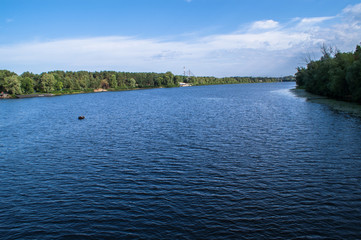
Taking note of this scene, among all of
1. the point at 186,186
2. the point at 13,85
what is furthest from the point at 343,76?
the point at 13,85

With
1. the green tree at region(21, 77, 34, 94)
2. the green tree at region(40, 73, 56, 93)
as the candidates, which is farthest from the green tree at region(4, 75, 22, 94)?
the green tree at region(40, 73, 56, 93)

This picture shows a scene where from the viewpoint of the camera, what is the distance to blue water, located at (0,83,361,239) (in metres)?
14.2

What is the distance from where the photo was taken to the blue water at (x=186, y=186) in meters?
14.2

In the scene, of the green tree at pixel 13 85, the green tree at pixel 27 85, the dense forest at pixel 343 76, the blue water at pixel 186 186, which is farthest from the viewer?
the green tree at pixel 27 85

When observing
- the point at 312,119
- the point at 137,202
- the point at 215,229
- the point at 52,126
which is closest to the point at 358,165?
the point at 215,229

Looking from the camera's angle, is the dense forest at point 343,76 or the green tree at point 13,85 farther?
the green tree at point 13,85

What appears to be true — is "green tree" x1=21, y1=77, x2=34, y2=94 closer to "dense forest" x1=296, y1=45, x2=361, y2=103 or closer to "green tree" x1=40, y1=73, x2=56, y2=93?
"green tree" x1=40, y1=73, x2=56, y2=93

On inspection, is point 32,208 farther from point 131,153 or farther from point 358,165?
point 358,165

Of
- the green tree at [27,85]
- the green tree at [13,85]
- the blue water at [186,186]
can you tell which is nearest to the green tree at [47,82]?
the green tree at [27,85]

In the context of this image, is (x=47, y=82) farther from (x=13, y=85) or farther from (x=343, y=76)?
(x=343, y=76)

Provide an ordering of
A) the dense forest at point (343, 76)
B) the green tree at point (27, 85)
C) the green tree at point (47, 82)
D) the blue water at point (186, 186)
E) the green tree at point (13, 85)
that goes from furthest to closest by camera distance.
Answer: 1. the green tree at point (47, 82)
2. the green tree at point (27, 85)
3. the green tree at point (13, 85)
4. the dense forest at point (343, 76)
5. the blue water at point (186, 186)

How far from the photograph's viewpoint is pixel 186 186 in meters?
19.2

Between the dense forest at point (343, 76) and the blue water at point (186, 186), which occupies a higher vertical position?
the dense forest at point (343, 76)

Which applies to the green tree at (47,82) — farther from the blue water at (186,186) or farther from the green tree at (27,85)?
the blue water at (186,186)
